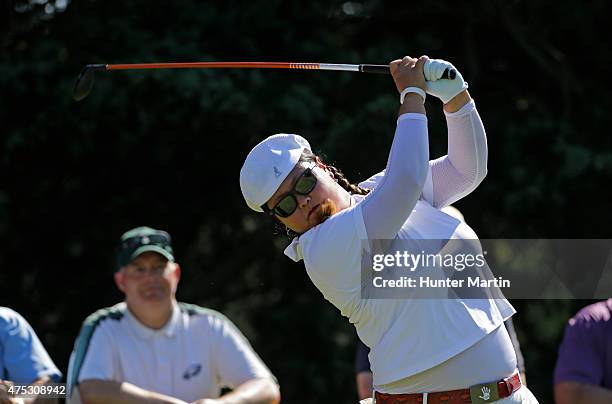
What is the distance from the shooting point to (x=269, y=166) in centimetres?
296

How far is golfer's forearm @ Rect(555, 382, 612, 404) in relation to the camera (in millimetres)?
4383

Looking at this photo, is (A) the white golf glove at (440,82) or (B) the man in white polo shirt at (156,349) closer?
(A) the white golf glove at (440,82)

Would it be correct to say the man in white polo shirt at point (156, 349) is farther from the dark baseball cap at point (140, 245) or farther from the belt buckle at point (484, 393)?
the belt buckle at point (484, 393)

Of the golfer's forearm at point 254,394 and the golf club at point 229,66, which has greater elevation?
the golf club at point 229,66

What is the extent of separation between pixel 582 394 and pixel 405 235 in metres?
1.90

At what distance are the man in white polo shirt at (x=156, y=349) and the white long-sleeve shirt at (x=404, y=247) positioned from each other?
1.75 metres

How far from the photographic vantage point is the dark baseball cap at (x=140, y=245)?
16.0 ft

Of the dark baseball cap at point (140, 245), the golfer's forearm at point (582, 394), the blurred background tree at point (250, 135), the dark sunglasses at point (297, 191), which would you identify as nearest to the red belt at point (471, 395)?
the dark sunglasses at point (297, 191)

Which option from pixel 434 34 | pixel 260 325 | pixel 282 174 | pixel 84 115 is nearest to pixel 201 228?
pixel 260 325

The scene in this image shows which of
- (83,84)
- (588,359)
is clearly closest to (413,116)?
(83,84)

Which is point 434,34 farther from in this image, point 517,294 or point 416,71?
point 416,71

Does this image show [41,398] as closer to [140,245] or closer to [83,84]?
[140,245]

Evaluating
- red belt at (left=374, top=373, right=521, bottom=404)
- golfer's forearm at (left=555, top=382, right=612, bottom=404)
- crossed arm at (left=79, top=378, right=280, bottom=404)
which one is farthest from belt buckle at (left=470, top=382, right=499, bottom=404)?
crossed arm at (left=79, top=378, right=280, bottom=404)

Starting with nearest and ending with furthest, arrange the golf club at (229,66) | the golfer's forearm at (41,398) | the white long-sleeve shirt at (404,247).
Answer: the white long-sleeve shirt at (404,247) → the golf club at (229,66) → the golfer's forearm at (41,398)
